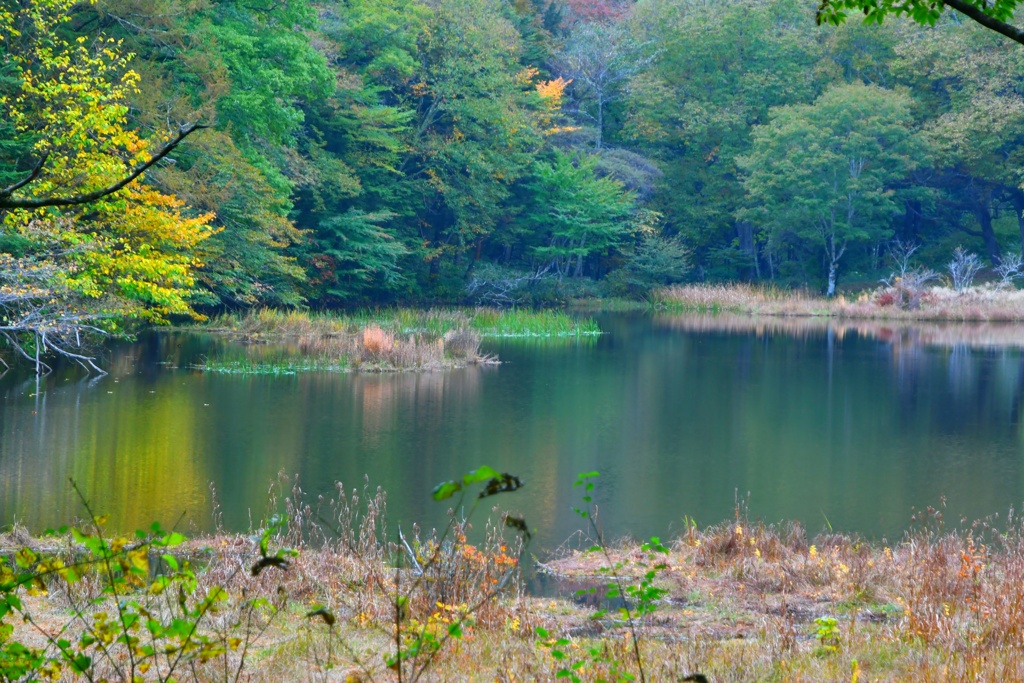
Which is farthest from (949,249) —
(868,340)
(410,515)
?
(410,515)

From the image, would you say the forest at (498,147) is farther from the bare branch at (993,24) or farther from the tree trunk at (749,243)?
the bare branch at (993,24)

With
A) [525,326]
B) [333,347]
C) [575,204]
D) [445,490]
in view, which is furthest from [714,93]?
[445,490]

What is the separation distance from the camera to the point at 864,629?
532 cm

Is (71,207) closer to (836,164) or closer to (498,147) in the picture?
(498,147)

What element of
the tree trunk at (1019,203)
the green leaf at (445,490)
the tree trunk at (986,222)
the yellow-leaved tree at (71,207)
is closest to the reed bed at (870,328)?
the tree trunk at (986,222)

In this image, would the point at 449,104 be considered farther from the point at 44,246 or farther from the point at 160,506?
the point at 160,506

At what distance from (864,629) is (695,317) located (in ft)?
104

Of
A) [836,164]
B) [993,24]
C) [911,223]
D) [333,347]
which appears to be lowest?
[333,347]

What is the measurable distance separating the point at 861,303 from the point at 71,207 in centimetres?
2640

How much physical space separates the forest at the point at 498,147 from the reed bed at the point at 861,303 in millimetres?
2219

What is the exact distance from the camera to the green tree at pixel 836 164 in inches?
1512

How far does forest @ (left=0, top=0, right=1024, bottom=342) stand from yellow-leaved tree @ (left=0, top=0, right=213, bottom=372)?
63 millimetres

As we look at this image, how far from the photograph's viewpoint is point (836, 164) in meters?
39.1

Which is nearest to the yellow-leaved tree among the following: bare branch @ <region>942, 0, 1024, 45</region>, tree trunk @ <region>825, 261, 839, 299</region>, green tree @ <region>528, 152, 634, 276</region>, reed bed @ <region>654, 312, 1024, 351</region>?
bare branch @ <region>942, 0, 1024, 45</region>
